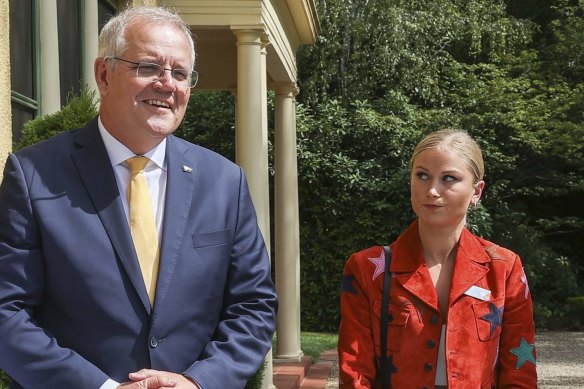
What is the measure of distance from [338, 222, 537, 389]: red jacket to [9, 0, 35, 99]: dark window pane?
349 centimetres

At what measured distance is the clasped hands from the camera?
9.12 feet

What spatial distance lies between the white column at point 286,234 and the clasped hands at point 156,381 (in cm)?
979

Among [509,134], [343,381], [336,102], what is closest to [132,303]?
[343,381]

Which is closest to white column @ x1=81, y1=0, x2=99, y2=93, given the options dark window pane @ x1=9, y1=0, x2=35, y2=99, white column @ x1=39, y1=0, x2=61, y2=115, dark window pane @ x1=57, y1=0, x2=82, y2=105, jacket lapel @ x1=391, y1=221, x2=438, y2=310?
dark window pane @ x1=57, y1=0, x2=82, y2=105

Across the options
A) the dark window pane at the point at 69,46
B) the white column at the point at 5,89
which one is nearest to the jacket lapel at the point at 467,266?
the white column at the point at 5,89

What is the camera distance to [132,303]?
287 cm

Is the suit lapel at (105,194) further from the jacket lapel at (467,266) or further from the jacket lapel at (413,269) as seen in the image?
the jacket lapel at (467,266)

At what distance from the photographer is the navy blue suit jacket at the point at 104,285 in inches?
110

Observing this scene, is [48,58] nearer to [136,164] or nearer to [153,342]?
[136,164]

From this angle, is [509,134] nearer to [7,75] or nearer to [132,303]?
[7,75]

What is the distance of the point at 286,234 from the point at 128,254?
33.6 feet

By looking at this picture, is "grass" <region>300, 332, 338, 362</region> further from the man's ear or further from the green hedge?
the man's ear

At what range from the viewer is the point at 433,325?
3461mm

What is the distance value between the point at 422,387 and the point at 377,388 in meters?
0.16
